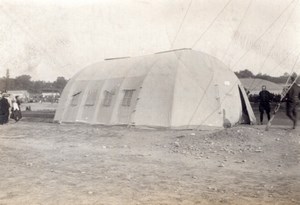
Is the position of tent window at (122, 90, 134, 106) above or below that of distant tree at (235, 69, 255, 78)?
below

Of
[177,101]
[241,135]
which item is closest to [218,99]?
[177,101]

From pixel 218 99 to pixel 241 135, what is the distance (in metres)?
4.89

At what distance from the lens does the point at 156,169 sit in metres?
7.47

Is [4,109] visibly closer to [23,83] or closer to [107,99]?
[107,99]

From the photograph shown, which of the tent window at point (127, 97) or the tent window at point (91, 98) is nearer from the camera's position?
the tent window at point (127, 97)

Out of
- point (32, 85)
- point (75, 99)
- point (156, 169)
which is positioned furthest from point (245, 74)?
point (156, 169)

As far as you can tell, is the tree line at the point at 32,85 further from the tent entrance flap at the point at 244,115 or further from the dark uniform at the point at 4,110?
the tent entrance flap at the point at 244,115

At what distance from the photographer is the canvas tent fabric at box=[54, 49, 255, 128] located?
1487cm

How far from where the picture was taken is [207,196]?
5559 mm

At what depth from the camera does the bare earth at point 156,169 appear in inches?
220

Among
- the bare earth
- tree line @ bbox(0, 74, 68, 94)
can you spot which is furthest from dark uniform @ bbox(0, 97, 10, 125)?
tree line @ bbox(0, 74, 68, 94)

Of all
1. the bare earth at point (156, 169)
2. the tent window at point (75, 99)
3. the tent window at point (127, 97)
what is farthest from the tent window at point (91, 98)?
the bare earth at point (156, 169)

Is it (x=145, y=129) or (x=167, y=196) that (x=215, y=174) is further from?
(x=145, y=129)

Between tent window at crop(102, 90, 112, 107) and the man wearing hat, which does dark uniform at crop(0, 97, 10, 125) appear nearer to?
the man wearing hat
